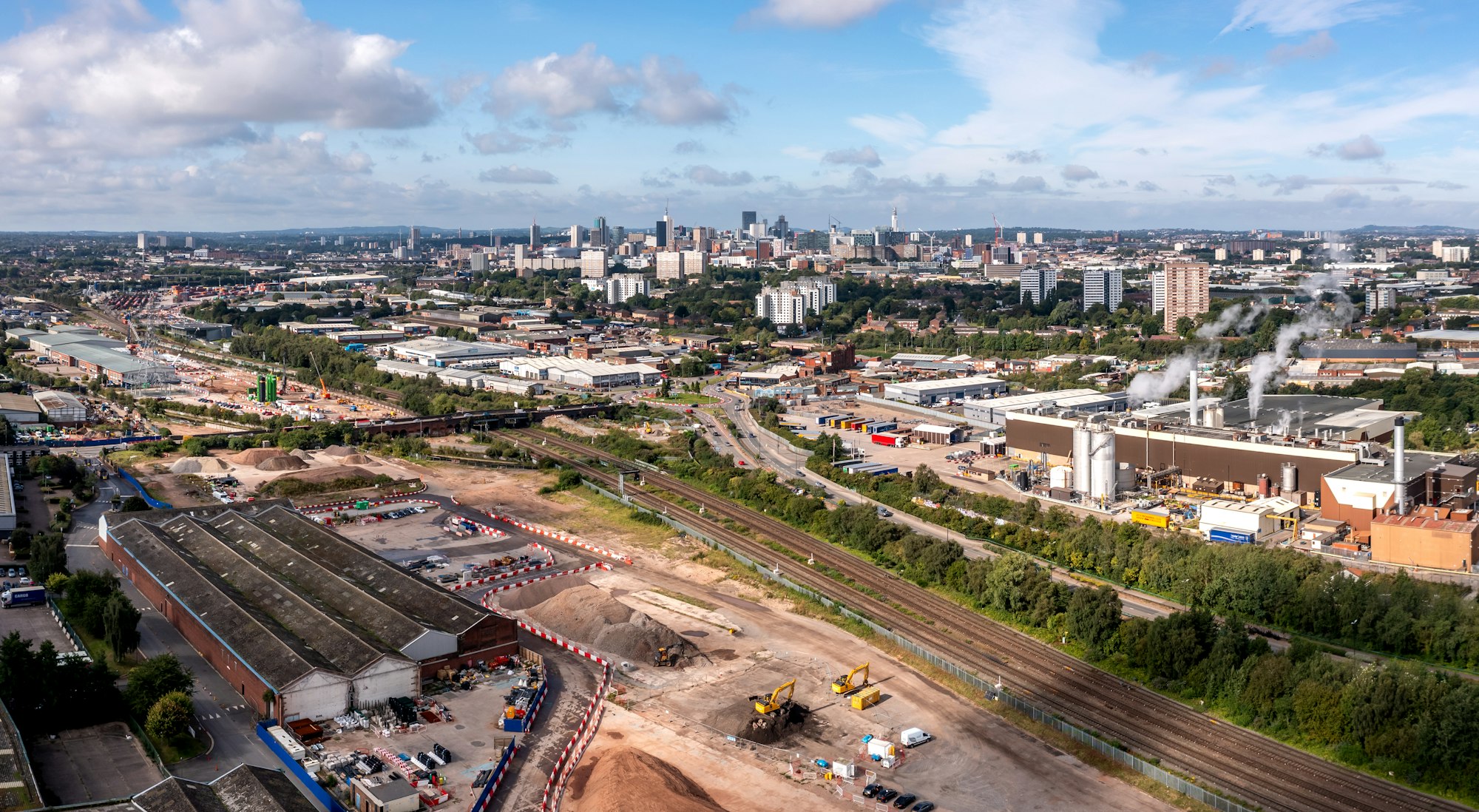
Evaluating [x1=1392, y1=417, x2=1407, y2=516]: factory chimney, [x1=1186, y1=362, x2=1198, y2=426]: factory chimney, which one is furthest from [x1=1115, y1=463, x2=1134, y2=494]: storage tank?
[x1=1392, y1=417, x2=1407, y2=516]: factory chimney

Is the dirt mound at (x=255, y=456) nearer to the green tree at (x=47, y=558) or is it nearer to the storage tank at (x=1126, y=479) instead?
the green tree at (x=47, y=558)

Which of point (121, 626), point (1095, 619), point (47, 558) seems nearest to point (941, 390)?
point (1095, 619)

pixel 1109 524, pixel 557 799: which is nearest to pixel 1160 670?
pixel 1109 524

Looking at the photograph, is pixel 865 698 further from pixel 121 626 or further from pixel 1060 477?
pixel 1060 477

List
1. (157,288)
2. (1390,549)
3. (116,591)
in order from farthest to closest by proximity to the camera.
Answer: (157,288), (1390,549), (116,591)

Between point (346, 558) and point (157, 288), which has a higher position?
point (157, 288)

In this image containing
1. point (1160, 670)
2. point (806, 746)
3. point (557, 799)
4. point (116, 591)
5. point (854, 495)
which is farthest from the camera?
point (854, 495)

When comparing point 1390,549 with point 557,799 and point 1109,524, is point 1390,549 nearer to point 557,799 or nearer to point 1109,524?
point 1109,524

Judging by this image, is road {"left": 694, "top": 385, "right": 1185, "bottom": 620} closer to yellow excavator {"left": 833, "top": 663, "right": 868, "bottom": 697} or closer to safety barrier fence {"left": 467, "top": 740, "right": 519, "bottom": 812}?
yellow excavator {"left": 833, "top": 663, "right": 868, "bottom": 697}
